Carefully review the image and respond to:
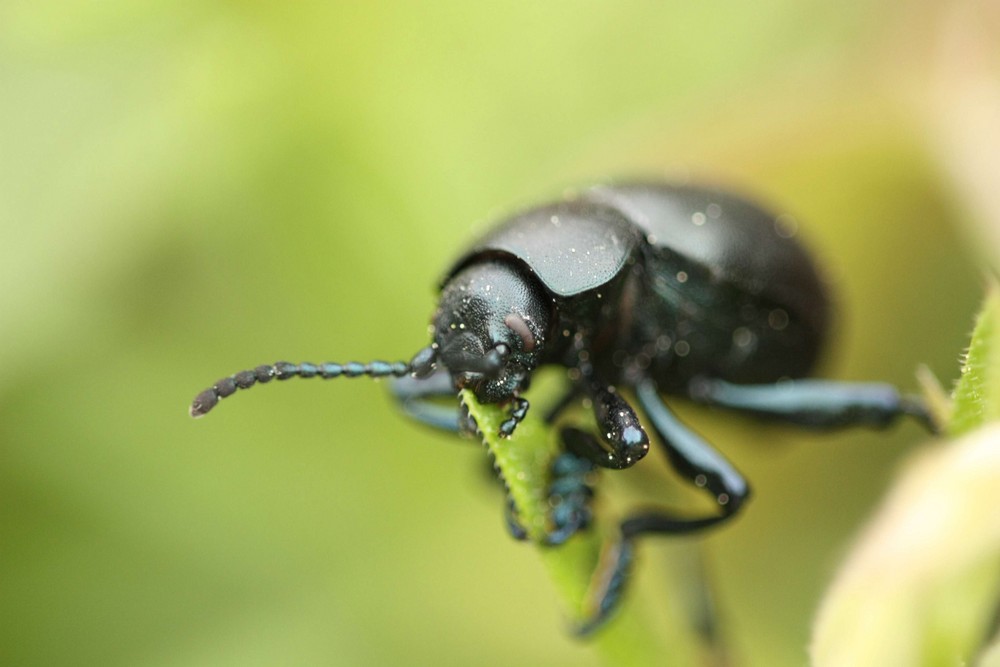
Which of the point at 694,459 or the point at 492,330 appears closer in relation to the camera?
the point at 492,330

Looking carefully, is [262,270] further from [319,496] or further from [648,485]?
[648,485]

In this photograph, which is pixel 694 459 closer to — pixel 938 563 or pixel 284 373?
pixel 284 373

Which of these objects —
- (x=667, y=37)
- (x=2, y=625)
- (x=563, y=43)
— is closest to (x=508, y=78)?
(x=563, y=43)

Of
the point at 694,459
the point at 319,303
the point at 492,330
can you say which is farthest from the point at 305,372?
the point at 319,303

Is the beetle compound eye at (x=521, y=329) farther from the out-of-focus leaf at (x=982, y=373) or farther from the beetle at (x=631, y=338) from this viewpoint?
the out-of-focus leaf at (x=982, y=373)

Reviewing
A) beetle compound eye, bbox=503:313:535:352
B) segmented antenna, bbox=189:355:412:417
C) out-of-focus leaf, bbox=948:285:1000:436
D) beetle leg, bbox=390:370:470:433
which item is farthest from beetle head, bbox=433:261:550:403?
out-of-focus leaf, bbox=948:285:1000:436

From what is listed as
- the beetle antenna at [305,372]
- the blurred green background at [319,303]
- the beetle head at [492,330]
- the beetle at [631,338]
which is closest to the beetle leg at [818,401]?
the beetle at [631,338]
